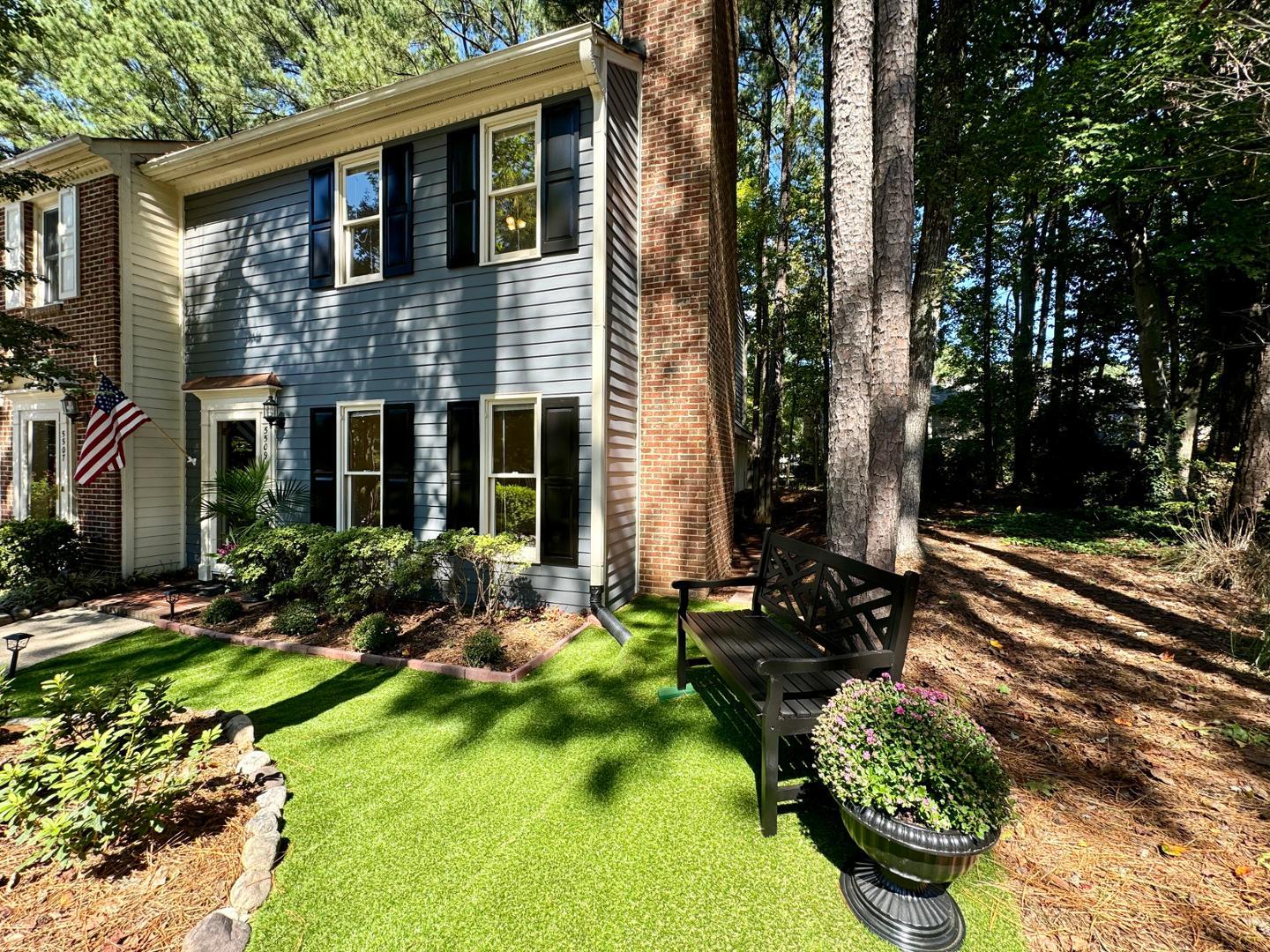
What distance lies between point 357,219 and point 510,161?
2.47 m

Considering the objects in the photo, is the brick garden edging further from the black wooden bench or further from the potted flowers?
the potted flowers

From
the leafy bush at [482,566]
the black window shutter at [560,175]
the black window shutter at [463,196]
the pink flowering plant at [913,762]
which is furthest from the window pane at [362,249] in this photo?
the pink flowering plant at [913,762]

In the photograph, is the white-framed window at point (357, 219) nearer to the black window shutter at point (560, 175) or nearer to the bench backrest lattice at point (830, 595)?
the black window shutter at point (560, 175)

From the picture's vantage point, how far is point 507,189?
616 cm

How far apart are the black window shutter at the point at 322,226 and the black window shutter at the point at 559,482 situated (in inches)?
164

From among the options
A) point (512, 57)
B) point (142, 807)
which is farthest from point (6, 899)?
point (512, 57)

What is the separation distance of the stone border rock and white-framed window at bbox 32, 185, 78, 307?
896 centimetres

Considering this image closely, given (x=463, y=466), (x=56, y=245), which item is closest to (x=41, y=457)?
(x=56, y=245)

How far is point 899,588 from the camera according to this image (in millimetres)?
2650

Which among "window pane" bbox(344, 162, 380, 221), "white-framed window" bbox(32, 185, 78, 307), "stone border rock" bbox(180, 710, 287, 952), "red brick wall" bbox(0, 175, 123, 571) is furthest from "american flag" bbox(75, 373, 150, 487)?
"stone border rock" bbox(180, 710, 287, 952)

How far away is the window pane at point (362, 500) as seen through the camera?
688cm

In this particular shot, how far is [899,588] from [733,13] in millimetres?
10200

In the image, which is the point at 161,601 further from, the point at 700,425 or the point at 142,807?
the point at 700,425

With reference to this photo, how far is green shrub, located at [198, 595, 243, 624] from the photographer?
569 centimetres
